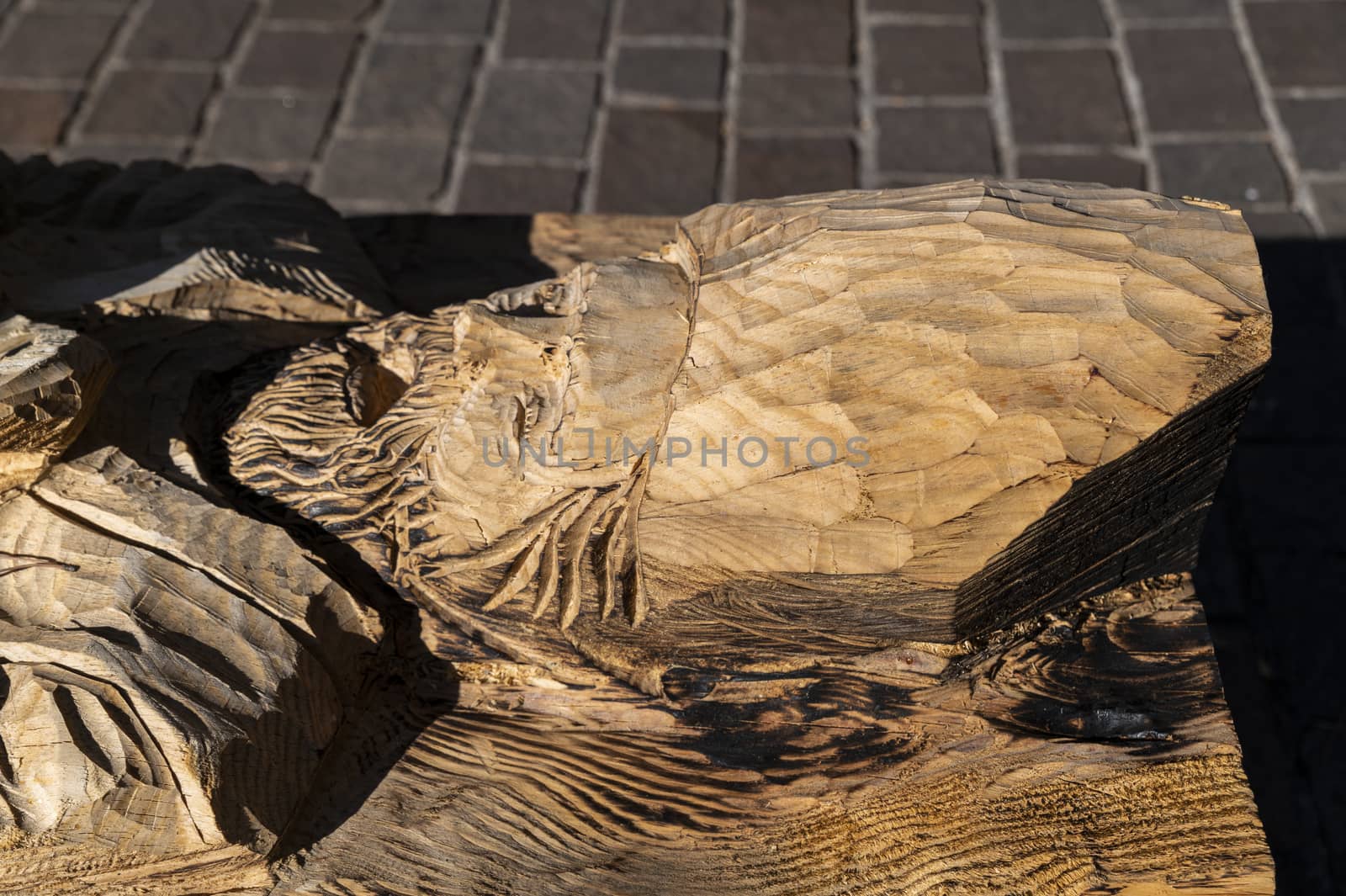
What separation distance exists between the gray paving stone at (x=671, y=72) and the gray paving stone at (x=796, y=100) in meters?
0.13

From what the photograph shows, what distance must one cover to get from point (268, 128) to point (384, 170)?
0.51 meters

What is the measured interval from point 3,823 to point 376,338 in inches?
40.9

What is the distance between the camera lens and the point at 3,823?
1.51 metres

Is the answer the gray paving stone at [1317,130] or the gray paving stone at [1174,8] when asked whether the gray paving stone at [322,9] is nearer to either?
the gray paving stone at [1174,8]

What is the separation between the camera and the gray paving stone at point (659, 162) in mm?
3885

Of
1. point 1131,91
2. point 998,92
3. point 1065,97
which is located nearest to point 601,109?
point 998,92

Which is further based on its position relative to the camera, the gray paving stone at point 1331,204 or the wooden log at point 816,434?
the gray paving stone at point 1331,204

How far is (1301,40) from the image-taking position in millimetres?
4176

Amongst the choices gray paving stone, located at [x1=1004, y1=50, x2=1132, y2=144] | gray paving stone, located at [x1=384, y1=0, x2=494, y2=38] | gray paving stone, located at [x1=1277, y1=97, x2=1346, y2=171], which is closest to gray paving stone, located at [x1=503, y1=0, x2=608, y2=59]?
gray paving stone, located at [x1=384, y1=0, x2=494, y2=38]

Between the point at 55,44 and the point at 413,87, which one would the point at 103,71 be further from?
the point at 413,87

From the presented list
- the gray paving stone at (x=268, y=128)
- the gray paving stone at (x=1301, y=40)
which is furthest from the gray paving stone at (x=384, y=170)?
the gray paving stone at (x=1301, y=40)

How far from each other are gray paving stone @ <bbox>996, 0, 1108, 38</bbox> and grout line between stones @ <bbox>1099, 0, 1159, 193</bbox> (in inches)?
1.6

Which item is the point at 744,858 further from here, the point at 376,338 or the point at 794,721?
the point at 376,338

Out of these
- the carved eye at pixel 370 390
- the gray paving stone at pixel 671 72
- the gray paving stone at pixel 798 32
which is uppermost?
the gray paving stone at pixel 798 32
